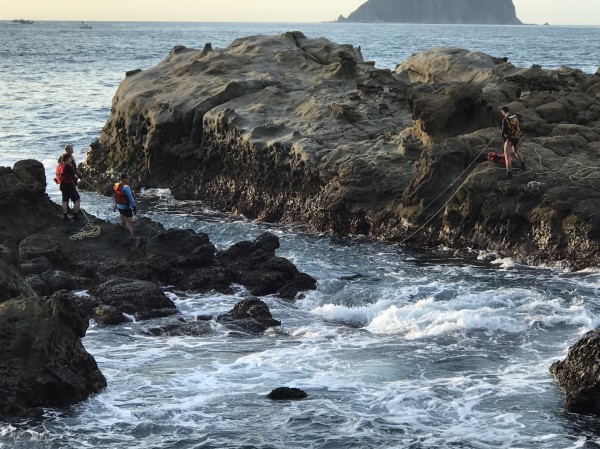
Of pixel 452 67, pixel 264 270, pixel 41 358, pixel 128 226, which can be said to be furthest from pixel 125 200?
pixel 452 67

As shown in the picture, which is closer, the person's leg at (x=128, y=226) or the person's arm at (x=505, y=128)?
the person's leg at (x=128, y=226)

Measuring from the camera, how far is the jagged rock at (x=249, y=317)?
19203mm

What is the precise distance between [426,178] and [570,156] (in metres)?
3.56

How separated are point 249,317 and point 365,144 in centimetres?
1010

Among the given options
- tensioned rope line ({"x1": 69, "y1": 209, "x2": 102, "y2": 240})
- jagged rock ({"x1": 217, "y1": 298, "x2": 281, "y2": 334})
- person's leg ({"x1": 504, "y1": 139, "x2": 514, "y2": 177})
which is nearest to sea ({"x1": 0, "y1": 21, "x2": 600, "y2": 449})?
jagged rock ({"x1": 217, "y1": 298, "x2": 281, "y2": 334})

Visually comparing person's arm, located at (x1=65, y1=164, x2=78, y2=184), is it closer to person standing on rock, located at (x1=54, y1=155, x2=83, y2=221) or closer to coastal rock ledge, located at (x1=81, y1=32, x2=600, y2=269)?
person standing on rock, located at (x1=54, y1=155, x2=83, y2=221)

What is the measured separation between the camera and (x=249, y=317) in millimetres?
19594

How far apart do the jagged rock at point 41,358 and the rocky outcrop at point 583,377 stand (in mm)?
7025

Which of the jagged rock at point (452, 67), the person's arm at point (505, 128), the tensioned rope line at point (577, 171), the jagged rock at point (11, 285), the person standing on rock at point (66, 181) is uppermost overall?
the jagged rock at point (452, 67)

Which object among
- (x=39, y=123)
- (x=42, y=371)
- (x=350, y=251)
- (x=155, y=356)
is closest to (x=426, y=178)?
(x=350, y=251)

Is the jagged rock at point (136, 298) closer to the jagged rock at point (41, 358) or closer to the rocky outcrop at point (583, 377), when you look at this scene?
the jagged rock at point (41, 358)

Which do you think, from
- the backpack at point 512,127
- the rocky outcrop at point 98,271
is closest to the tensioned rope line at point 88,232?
the rocky outcrop at point 98,271

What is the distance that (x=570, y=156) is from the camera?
83.5ft

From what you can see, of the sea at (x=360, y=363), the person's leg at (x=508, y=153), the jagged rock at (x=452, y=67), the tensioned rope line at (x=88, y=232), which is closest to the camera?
the sea at (x=360, y=363)
